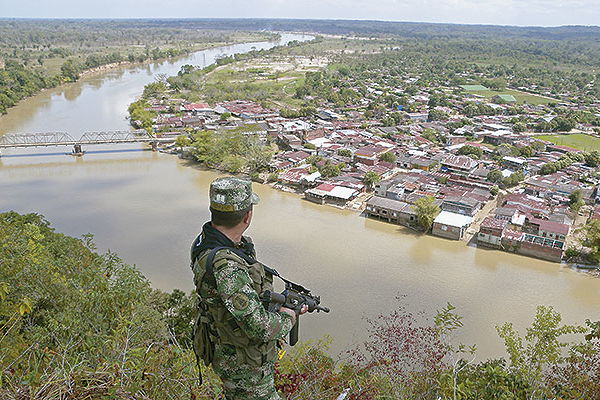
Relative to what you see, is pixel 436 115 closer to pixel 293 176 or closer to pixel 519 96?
pixel 519 96

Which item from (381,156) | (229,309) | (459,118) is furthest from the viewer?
(459,118)

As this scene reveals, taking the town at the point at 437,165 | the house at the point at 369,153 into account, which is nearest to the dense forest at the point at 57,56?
the town at the point at 437,165

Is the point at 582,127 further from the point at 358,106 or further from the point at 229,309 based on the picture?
the point at 229,309

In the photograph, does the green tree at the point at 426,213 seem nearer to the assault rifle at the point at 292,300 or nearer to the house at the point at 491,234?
the house at the point at 491,234

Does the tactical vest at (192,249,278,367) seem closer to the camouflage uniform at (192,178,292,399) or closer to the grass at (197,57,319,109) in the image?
the camouflage uniform at (192,178,292,399)

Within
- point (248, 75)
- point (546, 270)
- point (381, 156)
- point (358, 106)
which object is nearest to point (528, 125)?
point (358, 106)

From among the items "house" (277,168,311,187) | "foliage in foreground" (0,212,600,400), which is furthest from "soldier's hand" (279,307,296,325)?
"house" (277,168,311,187)
